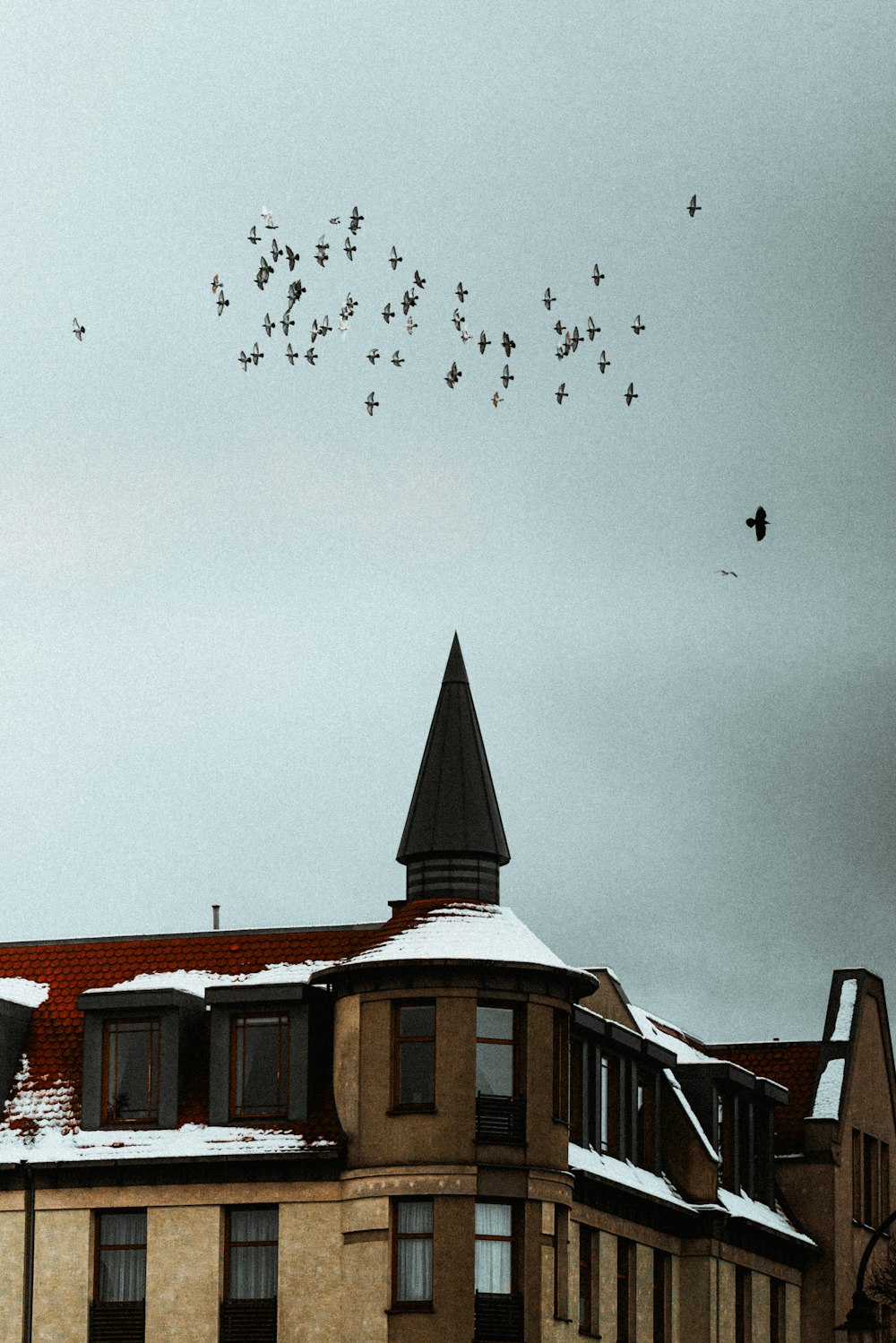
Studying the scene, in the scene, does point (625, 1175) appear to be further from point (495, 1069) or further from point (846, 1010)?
point (846, 1010)

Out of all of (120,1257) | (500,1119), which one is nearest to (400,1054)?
(500,1119)

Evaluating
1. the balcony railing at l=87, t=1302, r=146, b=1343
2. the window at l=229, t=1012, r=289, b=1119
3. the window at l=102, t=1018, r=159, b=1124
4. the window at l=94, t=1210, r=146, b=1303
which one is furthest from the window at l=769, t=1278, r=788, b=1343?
the window at l=102, t=1018, r=159, b=1124

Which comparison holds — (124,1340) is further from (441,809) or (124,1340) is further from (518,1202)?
(441,809)

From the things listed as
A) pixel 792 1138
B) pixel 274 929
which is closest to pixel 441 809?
pixel 274 929

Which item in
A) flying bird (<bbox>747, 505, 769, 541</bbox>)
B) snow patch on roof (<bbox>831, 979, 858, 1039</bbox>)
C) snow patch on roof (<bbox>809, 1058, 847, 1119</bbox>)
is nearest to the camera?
flying bird (<bbox>747, 505, 769, 541</bbox>)

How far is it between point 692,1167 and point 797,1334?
8.11 meters

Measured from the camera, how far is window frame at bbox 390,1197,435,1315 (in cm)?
5134

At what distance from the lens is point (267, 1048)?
177 feet

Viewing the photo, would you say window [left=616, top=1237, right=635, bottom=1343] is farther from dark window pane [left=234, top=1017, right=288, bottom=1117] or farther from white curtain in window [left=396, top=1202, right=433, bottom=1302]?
dark window pane [left=234, top=1017, right=288, bottom=1117]

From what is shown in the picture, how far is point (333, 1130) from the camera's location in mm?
52938

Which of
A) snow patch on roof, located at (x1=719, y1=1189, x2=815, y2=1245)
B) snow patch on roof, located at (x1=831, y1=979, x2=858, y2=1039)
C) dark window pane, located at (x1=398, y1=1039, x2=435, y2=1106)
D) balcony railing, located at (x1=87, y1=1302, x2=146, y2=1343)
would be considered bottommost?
balcony railing, located at (x1=87, y1=1302, x2=146, y2=1343)

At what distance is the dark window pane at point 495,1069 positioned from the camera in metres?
53.0

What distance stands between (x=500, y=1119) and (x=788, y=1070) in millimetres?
20759

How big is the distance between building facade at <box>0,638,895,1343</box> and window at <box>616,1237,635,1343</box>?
111 millimetres
